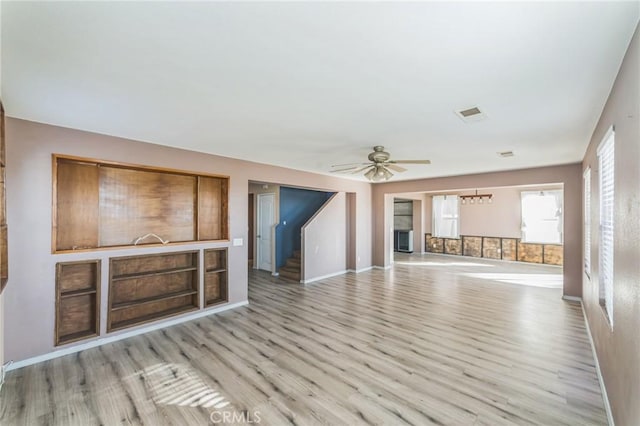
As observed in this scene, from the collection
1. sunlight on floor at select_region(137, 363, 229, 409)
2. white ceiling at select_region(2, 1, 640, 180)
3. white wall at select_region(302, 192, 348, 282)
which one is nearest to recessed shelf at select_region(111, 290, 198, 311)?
sunlight on floor at select_region(137, 363, 229, 409)

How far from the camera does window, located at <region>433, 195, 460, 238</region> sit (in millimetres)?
10391

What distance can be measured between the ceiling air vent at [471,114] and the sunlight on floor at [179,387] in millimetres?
3240

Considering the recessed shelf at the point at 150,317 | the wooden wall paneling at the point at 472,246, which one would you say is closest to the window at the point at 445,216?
the wooden wall paneling at the point at 472,246

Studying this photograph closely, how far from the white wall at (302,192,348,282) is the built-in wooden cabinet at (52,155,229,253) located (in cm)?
231

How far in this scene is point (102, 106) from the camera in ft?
8.30

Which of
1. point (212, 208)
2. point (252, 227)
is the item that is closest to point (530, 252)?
point (252, 227)

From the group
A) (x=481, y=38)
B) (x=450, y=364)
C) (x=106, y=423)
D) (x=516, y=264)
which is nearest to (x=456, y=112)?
(x=481, y=38)

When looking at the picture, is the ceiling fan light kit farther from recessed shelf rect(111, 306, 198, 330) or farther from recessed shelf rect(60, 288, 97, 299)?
recessed shelf rect(60, 288, 97, 299)

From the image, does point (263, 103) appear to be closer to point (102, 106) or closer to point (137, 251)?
point (102, 106)

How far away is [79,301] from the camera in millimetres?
3369

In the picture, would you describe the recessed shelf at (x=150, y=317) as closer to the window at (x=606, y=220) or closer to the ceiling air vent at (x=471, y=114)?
the ceiling air vent at (x=471, y=114)

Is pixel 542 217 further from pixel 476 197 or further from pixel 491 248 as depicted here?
pixel 476 197

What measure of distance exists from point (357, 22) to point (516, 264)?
31.9 ft

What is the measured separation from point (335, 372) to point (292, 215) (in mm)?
5203
